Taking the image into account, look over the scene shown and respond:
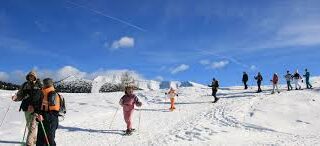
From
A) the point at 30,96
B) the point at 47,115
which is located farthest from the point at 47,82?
the point at 47,115

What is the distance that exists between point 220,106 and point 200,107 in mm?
1249

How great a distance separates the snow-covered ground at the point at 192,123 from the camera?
16.1 metres

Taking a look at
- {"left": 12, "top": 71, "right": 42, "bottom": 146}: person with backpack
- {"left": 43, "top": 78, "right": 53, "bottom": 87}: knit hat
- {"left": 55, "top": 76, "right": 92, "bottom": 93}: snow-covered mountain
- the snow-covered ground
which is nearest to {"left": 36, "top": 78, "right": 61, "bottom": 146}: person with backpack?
{"left": 43, "top": 78, "right": 53, "bottom": 87}: knit hat

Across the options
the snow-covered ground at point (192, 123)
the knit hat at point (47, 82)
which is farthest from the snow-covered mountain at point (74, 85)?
the knit hat at point (47, 82)

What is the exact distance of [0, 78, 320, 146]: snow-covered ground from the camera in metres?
16.1

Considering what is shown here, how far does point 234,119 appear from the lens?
69.7 ft

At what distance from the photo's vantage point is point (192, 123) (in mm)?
19734

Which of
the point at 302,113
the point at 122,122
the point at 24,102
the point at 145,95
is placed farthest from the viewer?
the point at 145,95

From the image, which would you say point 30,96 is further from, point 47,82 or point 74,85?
point 74,85

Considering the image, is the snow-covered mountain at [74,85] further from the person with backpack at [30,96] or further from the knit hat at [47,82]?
the knit hat at [47,82]

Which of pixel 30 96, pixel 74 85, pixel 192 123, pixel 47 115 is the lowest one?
pixel 192 123

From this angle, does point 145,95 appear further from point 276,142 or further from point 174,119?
point 276,142

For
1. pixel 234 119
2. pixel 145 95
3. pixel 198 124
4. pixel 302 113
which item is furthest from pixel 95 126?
pixel 145 95

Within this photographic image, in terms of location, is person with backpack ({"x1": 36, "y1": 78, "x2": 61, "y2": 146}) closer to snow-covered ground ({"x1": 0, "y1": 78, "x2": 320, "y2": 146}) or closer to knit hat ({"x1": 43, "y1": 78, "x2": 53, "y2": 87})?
knit hat ({"x1": 43, "y1": 78, "x2": 53, "y2": 87})
